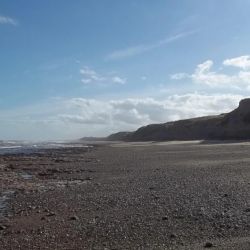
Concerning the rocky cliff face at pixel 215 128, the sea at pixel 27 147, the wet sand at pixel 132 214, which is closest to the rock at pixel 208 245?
A: the wet sand at pixel 132 214

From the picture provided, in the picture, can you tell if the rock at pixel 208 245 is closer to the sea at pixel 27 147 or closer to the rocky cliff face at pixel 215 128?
the sea at pixel 27 147

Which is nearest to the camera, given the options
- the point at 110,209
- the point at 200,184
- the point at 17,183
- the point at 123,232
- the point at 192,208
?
the point at 123,232

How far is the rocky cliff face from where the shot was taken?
9399 centimetres

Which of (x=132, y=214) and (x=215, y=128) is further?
(x=215, y=128)

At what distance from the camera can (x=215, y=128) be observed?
4245 inches

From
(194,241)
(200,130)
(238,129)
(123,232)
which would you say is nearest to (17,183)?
(123,232)

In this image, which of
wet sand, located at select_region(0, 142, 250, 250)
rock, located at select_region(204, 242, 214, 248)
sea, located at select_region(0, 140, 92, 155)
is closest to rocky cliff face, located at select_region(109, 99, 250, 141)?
sea, located at select_region(0, 140, 92, 155)

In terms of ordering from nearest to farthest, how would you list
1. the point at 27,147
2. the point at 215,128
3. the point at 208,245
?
the point at 208,245, the point at 27,147, the point at 215,128

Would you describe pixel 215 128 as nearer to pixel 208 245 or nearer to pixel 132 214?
pixel 132 214

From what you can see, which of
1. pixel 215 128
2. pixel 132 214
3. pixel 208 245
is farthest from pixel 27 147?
pixel 208 245

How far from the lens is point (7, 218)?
50.8ft

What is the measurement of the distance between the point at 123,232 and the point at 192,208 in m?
3.42

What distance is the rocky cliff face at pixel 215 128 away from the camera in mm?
93988

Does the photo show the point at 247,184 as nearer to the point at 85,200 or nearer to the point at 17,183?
the point at 85,200
